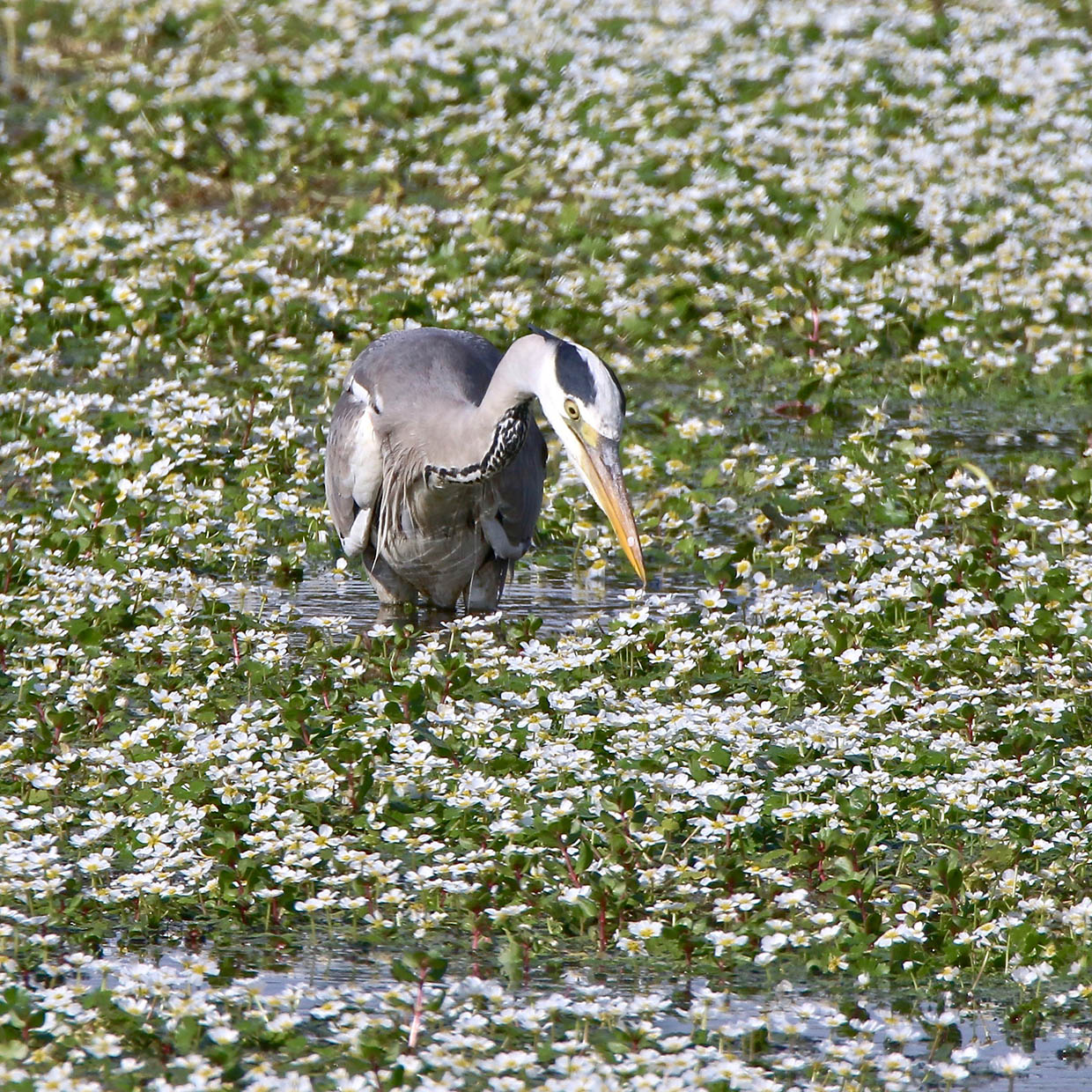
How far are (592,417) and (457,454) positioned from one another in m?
0.68

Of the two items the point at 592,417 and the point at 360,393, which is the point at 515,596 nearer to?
the point at 360,393

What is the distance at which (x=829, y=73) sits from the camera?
13.2m

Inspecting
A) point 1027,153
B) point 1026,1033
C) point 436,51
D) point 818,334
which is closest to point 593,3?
point 436,51

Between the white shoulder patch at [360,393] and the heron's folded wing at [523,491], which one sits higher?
the white shoulder patch at [360,393]

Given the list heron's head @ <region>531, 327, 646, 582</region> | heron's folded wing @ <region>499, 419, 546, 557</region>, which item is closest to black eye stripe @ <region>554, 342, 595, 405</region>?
heron's head @ <region>531, 327, 646, 582</region>

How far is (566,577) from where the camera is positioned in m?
7.64

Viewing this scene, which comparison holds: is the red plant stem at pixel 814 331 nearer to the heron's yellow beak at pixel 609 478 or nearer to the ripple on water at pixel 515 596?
the ripple on water at pixel 515 596

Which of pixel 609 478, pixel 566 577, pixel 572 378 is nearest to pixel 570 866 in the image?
pixel 609 478

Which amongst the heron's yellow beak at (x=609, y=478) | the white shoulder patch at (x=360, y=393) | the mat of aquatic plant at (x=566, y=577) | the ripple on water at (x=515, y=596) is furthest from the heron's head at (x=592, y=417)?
the white shoulder patch at (x=360, y=393)

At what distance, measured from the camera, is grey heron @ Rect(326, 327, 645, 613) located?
240 inches

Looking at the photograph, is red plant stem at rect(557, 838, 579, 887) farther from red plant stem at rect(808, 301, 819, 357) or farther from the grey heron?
red plant stem at rect(808, 301, 819, 357)

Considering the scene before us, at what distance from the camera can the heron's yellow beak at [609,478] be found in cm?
609

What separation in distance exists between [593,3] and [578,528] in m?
8.22

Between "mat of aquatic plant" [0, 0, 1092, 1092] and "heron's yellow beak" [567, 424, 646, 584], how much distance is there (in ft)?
1.78
